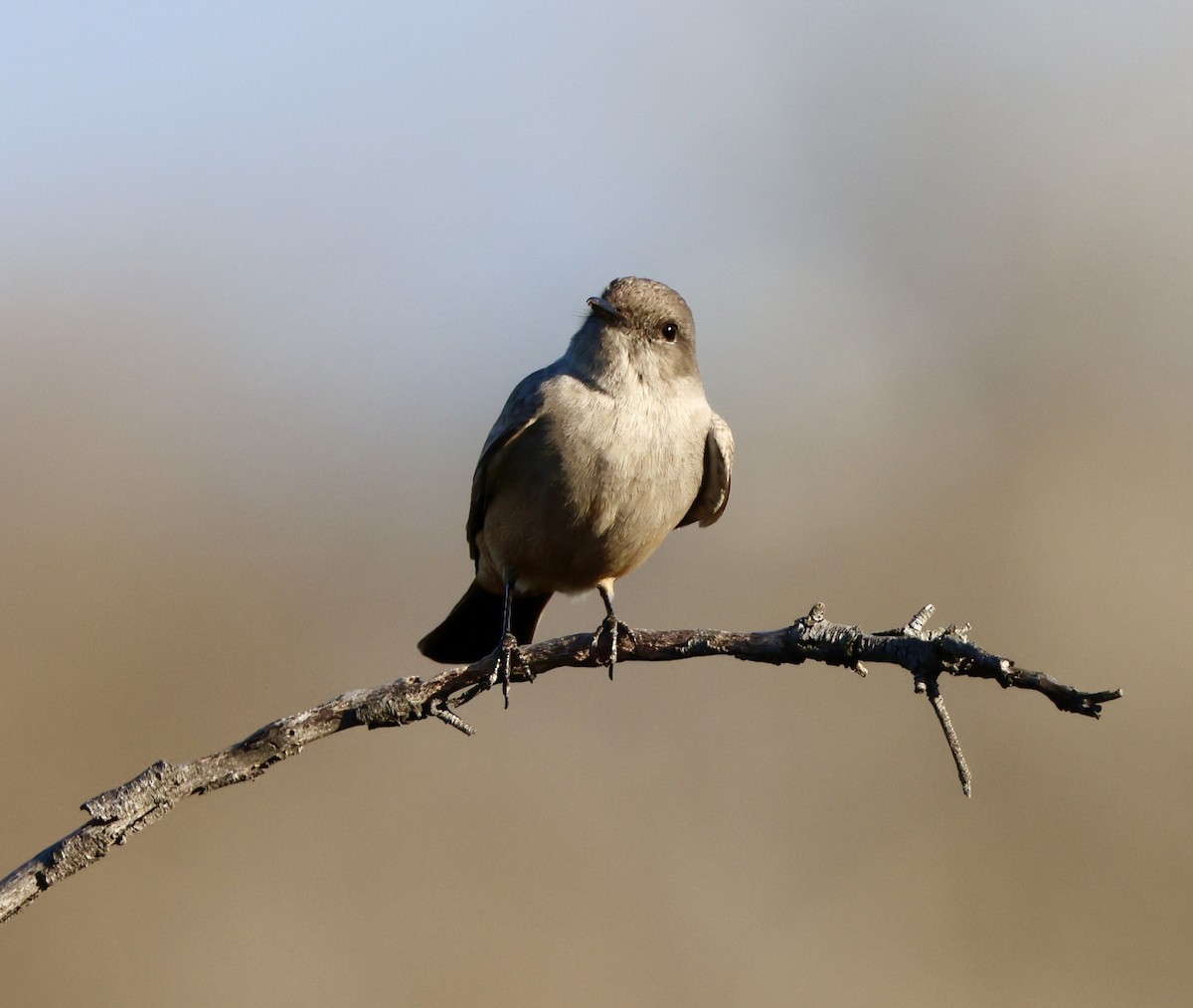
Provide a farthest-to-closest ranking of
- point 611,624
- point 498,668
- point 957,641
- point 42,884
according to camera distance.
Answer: point 611,624 < point 498,668 < point 957,641 < point 42,884

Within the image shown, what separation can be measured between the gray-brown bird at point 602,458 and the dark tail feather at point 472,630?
0.22m

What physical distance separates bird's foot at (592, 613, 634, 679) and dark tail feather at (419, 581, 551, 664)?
1639 millimetres

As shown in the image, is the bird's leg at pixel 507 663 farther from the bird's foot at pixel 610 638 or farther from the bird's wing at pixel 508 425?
the bird's wing at pixel 508 425

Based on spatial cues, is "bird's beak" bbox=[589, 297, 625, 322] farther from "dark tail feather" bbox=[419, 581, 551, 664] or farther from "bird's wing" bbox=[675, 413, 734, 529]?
"dark tail feather" bbox=[419, 581, 551, 664]

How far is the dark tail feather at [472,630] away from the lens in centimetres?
699

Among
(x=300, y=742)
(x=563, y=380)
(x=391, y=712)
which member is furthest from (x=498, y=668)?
(x=563, y=380)

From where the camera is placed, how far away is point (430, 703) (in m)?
4.05

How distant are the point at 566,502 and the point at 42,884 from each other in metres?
3.12

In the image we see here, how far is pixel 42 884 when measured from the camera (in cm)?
307

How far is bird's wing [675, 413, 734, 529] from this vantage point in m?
6.45

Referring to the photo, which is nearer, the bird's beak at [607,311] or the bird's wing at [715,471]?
the bird's beak at [607,311]

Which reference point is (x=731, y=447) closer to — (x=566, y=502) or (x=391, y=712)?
(x=566, y=502)

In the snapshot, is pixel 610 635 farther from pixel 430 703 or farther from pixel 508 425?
pixel 508 425

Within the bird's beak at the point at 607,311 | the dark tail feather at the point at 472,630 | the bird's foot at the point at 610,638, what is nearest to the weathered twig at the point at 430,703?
the bird's foot at the point at 610,638
